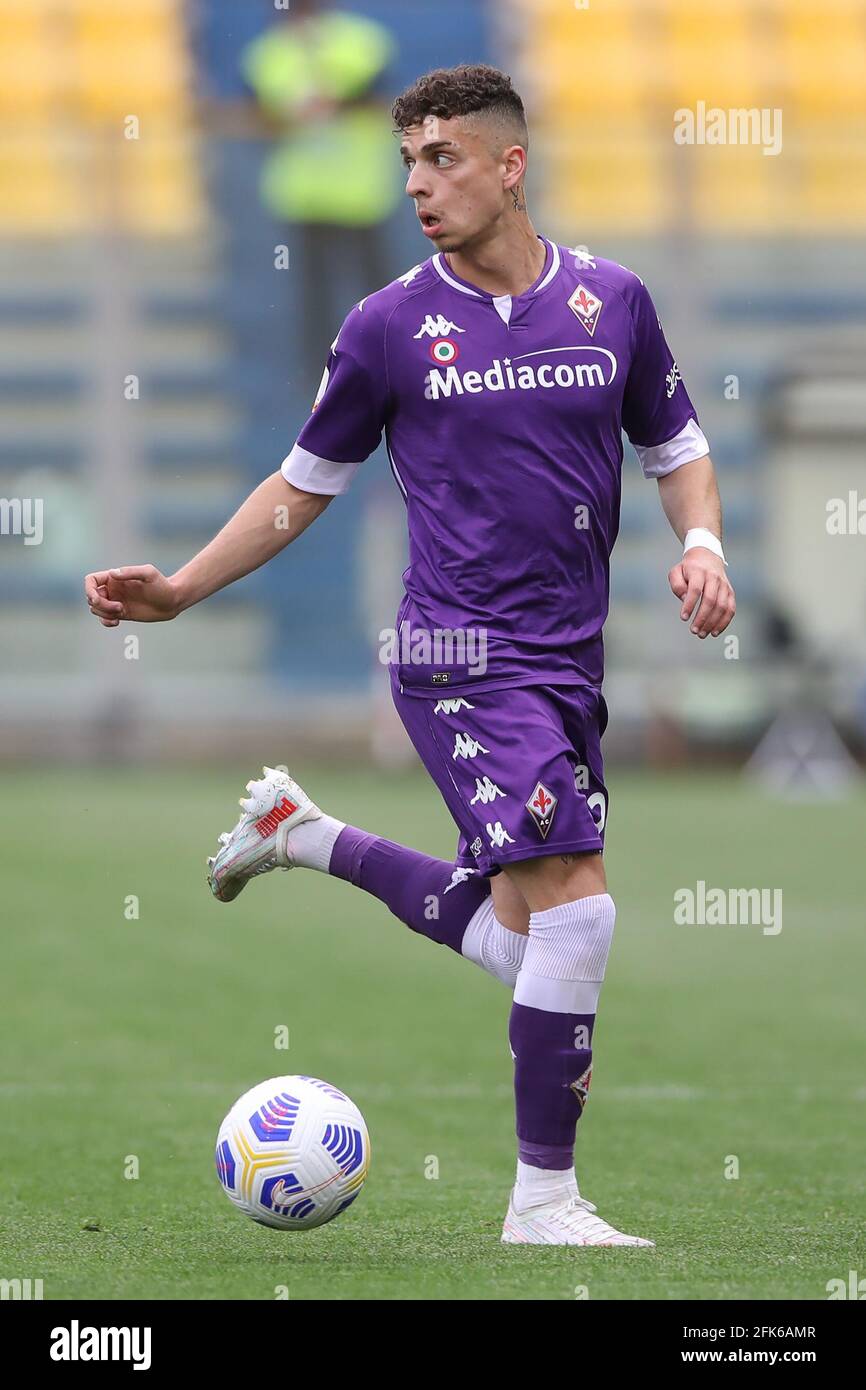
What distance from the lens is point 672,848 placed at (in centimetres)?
1338

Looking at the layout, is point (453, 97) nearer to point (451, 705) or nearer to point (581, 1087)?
point (451, 705)

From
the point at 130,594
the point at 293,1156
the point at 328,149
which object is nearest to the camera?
the point at 293,1156

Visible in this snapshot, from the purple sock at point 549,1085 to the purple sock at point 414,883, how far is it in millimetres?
404

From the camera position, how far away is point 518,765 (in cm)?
430

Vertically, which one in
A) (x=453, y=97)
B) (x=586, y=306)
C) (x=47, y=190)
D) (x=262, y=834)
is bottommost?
(x=262, y=834)

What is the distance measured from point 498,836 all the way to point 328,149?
821 inches

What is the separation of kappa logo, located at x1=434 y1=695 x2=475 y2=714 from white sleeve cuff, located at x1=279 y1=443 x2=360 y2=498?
515 mm

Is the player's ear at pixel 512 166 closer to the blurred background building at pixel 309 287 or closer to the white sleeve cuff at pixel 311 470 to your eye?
the white sleeve cuff at pixel 311 470

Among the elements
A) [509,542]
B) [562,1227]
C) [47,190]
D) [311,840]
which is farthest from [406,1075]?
[47,190]

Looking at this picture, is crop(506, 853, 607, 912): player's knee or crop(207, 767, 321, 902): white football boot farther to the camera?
crop(207, 767, 321, 902): white football boot

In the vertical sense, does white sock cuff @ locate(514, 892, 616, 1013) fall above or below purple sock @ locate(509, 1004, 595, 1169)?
above

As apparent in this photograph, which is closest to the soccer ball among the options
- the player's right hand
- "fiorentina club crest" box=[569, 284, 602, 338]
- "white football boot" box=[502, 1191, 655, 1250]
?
"white football boot" box=[502, 1191, 655, 1250]

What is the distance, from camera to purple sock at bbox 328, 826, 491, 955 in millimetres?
4777

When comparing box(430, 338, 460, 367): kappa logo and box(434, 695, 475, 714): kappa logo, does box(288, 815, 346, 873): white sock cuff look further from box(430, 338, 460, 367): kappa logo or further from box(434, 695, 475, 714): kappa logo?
box(430, 338, 460, 367): kappa logo
